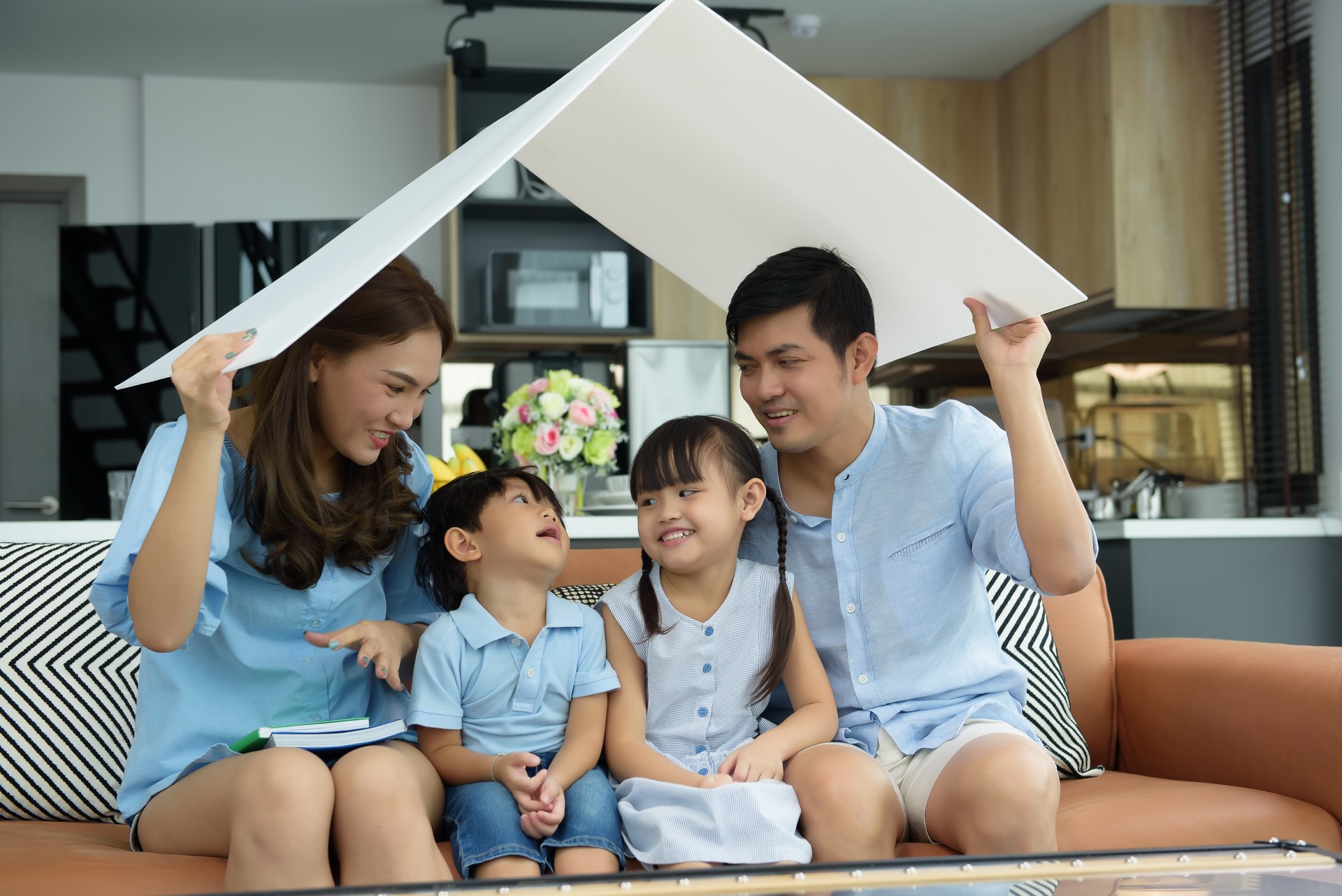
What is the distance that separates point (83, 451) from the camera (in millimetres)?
4145

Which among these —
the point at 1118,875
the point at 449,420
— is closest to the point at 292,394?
the point at 1118,875

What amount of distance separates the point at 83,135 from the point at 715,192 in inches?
162

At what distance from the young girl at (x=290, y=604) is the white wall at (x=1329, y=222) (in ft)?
10.2

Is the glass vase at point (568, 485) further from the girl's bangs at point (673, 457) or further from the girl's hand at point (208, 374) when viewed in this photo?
the girl's hand at point (208, 374)

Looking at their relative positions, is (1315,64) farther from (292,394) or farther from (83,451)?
(83,451)

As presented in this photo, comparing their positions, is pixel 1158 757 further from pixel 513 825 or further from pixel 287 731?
pixel 287 731

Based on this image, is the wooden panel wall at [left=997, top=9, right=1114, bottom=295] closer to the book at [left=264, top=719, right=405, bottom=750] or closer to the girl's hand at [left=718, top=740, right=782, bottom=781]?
the girl's hand at [left=718, top=740, right=782, bottom=781]

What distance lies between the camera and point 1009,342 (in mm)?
1365

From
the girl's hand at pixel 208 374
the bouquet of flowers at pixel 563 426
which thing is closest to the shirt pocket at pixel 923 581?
the girl's hand at pixel 208 374

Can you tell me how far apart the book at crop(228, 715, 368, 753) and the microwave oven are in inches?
126

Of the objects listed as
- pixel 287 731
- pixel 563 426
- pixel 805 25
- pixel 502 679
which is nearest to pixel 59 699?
pixel 287 731

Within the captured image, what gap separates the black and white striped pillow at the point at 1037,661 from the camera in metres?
1.75

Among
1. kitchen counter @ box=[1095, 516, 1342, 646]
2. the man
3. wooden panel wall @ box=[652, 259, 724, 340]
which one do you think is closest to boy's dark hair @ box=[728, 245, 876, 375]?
the man

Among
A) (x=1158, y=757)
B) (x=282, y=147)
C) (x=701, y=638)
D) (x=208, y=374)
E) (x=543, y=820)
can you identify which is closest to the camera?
(x=208, y=374)
